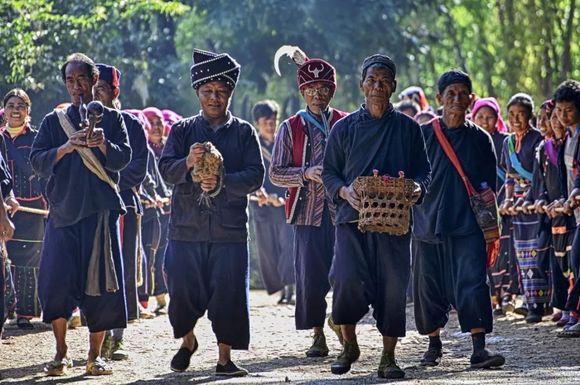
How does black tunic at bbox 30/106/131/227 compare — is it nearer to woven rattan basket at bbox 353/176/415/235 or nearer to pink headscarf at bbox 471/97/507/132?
woven rattan basket at bbox 353/176/415/235

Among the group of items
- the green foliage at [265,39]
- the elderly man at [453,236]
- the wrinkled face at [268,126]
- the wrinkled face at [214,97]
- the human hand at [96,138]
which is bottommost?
the elderly man at [453,236]

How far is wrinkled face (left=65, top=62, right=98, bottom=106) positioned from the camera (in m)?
11.6

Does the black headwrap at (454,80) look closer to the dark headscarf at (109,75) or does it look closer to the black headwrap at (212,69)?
the black headwrap at (212,69)

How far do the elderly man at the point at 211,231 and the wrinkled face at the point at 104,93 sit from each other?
1.52 metres

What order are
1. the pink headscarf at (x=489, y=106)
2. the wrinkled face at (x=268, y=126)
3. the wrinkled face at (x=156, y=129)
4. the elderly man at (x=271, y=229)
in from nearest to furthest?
the pink headscarf at (x=489, y=106) < the wrinkled face at (x=156, y=129) < the elderly man at (x=271, y=229) < the wrinkled face at (x=268, y=126)

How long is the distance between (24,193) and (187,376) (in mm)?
5166

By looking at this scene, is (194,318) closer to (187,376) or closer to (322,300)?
(187,376)

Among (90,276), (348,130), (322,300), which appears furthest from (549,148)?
(90,276)

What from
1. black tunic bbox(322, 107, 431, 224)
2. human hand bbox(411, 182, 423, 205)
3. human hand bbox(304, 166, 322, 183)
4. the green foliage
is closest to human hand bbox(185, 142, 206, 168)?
black tunic bbox(322, 107, 431, 224)

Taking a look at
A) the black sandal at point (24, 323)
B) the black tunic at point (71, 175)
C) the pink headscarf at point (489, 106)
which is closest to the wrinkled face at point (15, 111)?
the black sandal at point (24, 323)

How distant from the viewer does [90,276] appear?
1145cm

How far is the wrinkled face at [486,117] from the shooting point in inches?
658

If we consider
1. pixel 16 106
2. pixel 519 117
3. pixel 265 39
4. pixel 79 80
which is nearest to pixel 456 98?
pixel 79 80

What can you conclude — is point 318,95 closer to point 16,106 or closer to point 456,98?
point 456,98
